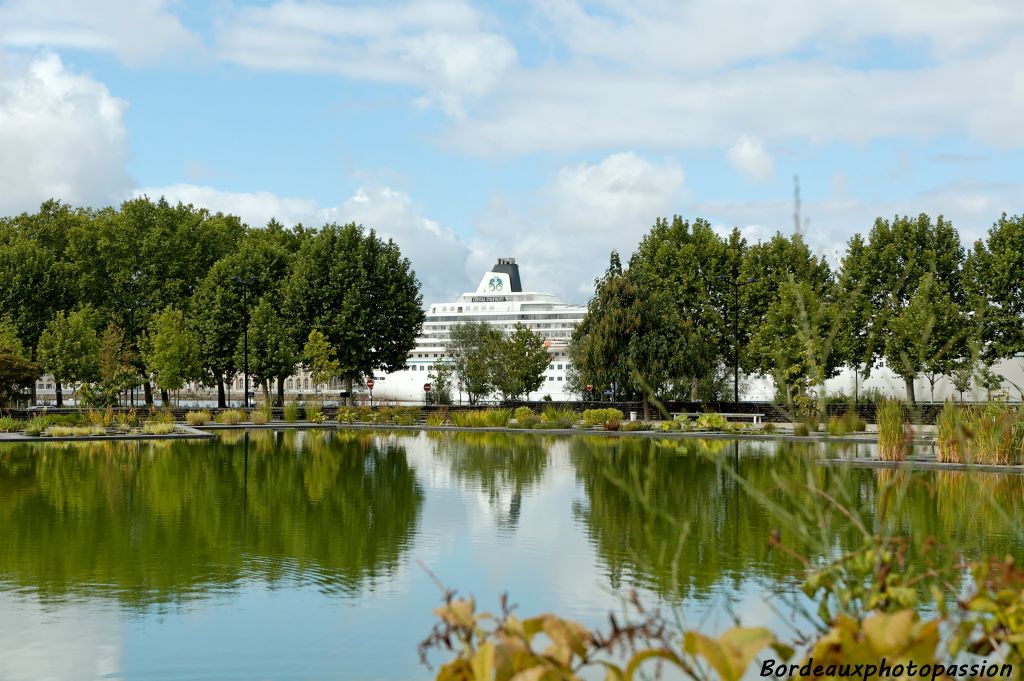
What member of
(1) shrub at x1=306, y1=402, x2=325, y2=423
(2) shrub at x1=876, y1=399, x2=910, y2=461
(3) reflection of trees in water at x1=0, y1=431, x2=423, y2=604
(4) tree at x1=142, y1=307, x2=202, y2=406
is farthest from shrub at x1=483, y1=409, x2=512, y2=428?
(2) shrub at x1=876, y1=399, x2=910, y2=461

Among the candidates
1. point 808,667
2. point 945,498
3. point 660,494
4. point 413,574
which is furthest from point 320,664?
point 945,498

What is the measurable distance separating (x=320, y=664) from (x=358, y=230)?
55235 millimetres

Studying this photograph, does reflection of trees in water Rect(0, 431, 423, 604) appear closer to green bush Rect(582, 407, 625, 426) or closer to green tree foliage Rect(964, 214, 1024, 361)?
green bush Rect(582, 407, 625, 426)

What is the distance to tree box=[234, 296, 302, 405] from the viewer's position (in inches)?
2259

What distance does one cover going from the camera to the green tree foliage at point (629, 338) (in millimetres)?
48125

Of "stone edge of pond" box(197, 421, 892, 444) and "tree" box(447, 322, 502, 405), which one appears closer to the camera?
"stone edge of pond" box(197, 421, 892, 444)

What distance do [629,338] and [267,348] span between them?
67.6 feet

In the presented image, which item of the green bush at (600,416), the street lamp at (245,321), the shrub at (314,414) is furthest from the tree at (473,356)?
the green bush at (600,416)

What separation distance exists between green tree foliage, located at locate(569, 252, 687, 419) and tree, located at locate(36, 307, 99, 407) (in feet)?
81.8

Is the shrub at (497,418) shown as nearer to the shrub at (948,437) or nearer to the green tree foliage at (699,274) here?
the green tree foliage at (699,274)

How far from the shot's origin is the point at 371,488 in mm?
19391

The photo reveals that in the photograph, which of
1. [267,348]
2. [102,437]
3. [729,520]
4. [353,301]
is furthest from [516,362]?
[729,520]

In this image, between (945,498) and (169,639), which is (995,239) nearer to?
(945,498)

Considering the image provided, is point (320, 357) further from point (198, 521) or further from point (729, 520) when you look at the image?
point (729, 520)
